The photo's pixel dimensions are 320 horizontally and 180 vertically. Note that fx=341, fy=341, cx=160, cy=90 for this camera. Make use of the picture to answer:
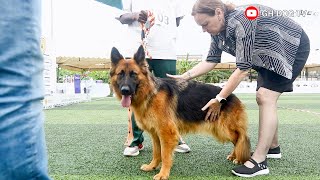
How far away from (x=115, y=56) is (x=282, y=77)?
5.19 feet

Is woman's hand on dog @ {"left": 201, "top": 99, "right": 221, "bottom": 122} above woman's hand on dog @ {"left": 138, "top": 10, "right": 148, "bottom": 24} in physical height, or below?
below

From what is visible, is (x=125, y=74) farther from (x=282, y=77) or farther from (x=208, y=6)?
(x=282, y=77)

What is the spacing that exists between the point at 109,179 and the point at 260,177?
4.26 ft

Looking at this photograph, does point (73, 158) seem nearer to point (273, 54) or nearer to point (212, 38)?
point (212, 38)

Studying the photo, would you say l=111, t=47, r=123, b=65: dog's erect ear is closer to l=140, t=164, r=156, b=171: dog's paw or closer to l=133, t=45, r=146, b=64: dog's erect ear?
l=133, t=45, r=146, b=64: dog's erect ear

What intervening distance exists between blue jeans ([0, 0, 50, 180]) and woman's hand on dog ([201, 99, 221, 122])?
2697 millimetres

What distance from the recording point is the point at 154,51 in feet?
13.1

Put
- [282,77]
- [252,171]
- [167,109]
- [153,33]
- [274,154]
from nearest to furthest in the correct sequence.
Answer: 1. [252,171]
2. [282,77]
3. [167,109]
4. [274,154]
5. [153,33]

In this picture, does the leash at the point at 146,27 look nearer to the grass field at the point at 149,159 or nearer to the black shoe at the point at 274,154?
the grass field at the point at 149,159

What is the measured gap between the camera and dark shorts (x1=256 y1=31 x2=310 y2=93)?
3.19 meters

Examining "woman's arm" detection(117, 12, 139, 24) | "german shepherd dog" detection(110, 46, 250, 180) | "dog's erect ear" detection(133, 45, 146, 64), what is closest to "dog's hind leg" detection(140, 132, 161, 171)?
"german shepherd dog" detection(110, 46, 250, 180)
